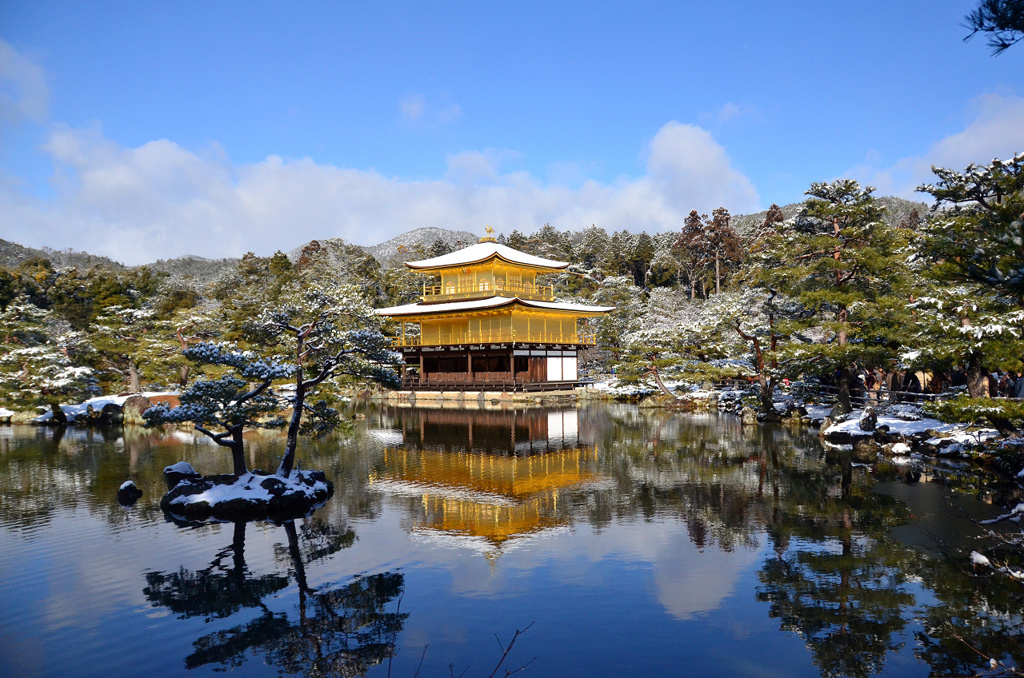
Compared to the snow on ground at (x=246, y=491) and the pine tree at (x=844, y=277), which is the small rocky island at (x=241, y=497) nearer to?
the snow on ground at (x=246, y=491)

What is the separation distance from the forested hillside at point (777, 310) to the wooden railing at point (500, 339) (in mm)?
2724

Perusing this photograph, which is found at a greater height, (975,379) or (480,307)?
(480,307)

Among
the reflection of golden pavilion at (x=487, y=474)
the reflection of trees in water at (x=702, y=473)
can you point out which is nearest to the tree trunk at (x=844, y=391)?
the reflection of trees in water at (x=702, y=473)

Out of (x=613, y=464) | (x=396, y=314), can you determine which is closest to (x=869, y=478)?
(x=613, y=464)

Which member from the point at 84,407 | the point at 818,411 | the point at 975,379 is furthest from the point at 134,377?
the point at 975,379

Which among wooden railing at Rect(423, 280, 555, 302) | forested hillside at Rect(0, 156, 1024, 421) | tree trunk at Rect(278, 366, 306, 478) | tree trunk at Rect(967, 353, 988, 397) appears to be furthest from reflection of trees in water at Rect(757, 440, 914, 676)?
wooden railing at Rect(423, 280, 555, 302)

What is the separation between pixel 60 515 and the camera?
42.0 ft

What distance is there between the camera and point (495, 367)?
1528 inches

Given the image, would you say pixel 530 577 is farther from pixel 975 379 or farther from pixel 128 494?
pixel 975 379

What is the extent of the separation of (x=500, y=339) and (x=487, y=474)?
2173 cm

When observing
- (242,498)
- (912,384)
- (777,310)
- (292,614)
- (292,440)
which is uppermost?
(777,310)

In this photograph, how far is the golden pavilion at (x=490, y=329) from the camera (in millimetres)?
37969

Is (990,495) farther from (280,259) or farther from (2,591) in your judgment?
(280,259)

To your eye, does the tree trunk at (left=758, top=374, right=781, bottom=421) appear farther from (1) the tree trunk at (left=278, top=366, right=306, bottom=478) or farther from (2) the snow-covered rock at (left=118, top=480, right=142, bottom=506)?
(2) the snow-covered rock at (left=118, top=480, right=142, bottom=506)
